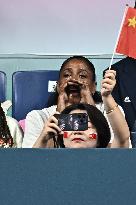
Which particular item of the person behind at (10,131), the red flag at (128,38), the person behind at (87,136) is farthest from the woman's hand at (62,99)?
the red flag at (128,38)

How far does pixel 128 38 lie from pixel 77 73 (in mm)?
613

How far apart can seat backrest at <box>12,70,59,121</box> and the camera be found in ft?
4.23

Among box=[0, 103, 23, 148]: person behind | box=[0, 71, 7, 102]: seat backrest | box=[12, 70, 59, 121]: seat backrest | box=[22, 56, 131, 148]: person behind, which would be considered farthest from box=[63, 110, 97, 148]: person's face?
box=[0, 71, 7, 102]: seat backrest

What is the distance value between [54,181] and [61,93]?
5.01ft

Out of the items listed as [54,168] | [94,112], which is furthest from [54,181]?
[94,112]

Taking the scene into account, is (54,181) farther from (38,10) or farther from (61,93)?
(38,10)

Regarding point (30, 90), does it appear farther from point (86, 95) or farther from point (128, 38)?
point (128, 38)

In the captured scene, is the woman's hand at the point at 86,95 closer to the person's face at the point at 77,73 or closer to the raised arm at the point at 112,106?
the person's face at the point at 77,73

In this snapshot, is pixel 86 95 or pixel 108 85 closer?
pixel 108 85

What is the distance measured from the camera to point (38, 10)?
374 cm

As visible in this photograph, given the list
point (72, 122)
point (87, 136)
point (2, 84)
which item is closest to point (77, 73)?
point (2, 84)

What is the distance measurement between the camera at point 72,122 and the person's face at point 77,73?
93cm

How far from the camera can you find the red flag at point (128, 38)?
221cm

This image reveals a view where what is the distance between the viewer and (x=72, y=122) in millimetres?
1805
